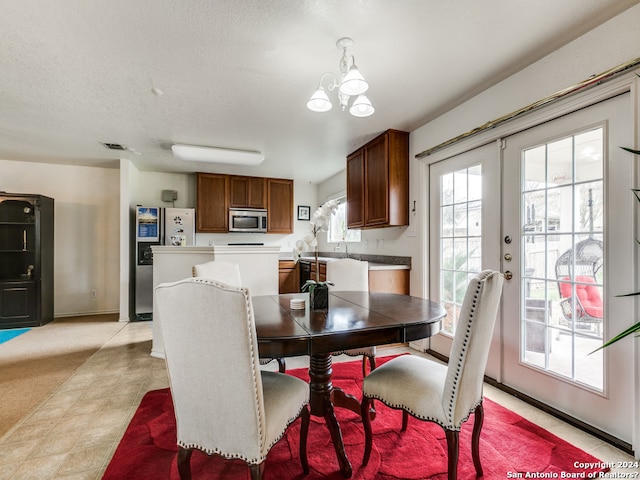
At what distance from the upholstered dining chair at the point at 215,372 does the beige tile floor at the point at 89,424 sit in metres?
0.82

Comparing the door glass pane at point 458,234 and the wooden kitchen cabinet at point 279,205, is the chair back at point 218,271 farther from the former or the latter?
the wooden kitchen cabinet at point 279,205

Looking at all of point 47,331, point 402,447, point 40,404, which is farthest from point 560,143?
point 47,331

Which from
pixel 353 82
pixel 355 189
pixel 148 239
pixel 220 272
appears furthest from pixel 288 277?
pixel 353 82

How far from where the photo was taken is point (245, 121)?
3.05 m

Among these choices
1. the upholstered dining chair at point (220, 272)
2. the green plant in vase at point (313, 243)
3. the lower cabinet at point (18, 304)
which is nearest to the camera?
the green plant in vase at point (313, 243)

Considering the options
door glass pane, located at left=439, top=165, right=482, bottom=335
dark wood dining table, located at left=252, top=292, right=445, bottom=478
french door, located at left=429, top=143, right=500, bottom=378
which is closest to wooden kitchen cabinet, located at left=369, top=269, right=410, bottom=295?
french door, located at left=429, top=143, right=500, bottom=378

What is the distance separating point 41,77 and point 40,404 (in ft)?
7.43

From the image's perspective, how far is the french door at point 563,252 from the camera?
167 centimetres

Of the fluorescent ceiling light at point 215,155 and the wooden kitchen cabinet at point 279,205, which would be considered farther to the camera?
the wooden kitchen cabinet at point 279,205

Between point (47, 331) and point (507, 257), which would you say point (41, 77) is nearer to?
point (47, 331)

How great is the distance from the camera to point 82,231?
478cm

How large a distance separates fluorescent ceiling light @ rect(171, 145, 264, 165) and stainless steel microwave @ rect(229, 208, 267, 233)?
1.27 m

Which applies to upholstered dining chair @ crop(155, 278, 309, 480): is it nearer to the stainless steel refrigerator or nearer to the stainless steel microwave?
the stainless steel refrigerator

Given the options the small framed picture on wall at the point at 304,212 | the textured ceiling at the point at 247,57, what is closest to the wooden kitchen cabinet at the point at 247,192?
the small framed picture on wall at the point at 304,212
